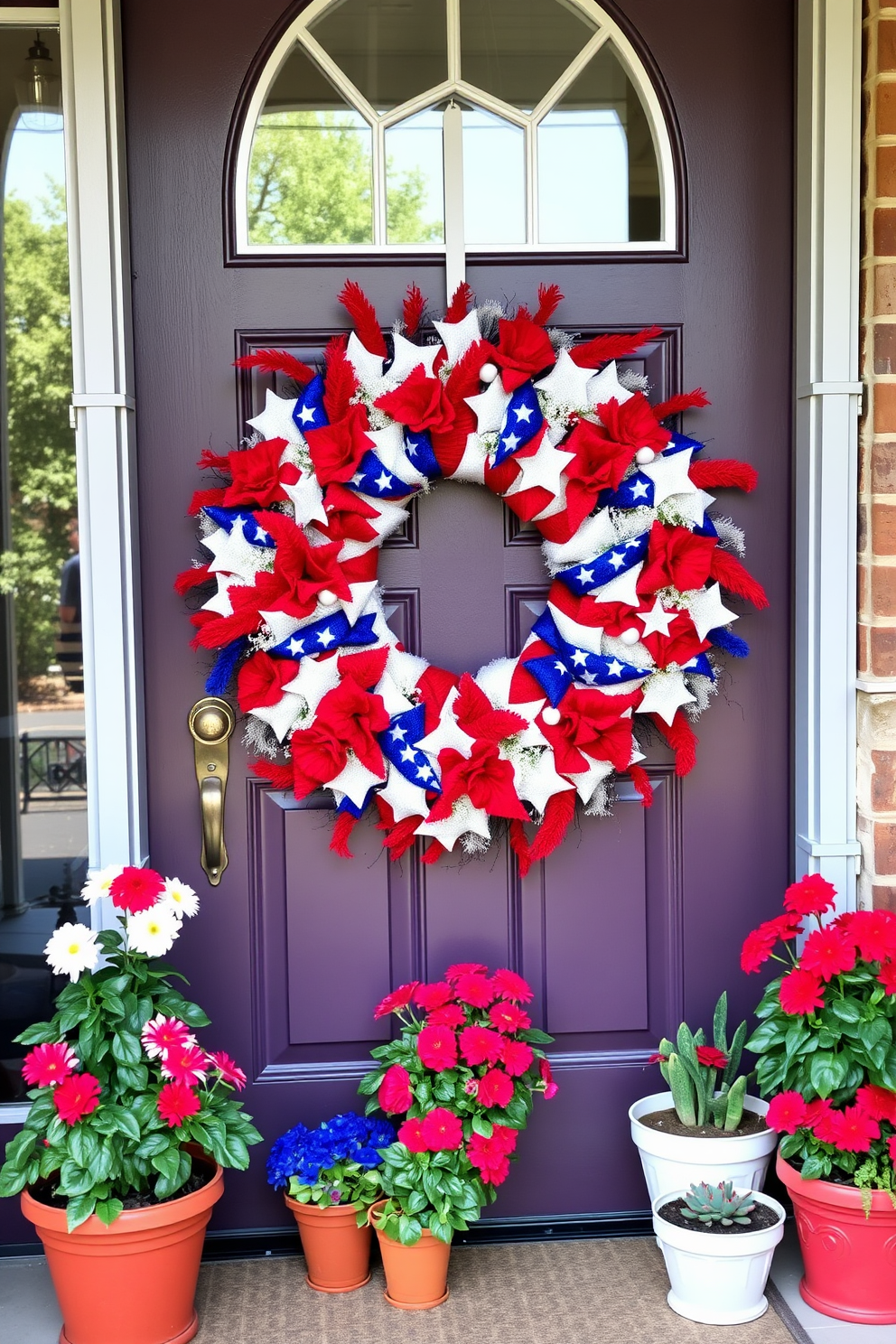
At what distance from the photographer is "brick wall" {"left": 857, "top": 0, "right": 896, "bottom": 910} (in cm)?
210

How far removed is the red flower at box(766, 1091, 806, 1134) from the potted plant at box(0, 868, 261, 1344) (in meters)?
0.78

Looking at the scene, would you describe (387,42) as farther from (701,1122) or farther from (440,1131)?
(701,1122)

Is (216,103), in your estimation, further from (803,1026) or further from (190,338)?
(803,1026)

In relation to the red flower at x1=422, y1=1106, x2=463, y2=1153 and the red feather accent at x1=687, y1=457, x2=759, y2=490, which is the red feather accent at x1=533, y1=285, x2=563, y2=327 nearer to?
the red feather accent at x1=687, y1=457, x2=759, y2=490

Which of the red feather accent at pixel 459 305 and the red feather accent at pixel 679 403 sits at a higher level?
the red feather accent at pixel 459 305

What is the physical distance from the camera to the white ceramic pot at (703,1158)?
208 centimetres

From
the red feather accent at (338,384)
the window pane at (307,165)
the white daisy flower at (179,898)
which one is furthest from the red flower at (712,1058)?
the window pane at (307,165)

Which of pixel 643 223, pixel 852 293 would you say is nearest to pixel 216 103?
pixel 643 223

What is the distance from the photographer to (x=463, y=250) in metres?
2.22

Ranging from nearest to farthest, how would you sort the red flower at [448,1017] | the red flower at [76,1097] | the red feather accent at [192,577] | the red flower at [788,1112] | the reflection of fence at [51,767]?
1. the red flower at [76,1097]
2. the red flower at [788,1112]
3. the red flower at [448,1017]
4. the red feather accent at [192,577]
5. the reflection of fence at [51,767]

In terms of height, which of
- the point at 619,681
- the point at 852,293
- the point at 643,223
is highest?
the point at 643,223

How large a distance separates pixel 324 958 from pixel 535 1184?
21.6 inches

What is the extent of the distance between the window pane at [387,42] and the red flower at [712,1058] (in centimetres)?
169

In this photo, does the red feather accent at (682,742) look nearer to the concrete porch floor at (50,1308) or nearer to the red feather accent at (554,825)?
the red feather accent at (554,825)
